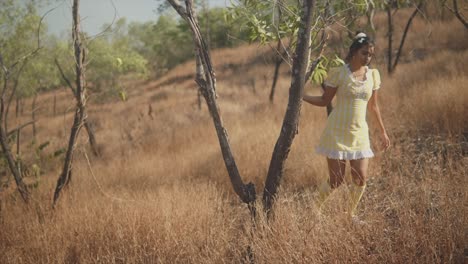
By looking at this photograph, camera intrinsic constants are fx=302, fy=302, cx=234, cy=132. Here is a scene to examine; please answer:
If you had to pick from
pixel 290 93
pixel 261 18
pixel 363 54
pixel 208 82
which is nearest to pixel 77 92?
pixel 208 82

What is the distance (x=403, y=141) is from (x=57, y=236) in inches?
181

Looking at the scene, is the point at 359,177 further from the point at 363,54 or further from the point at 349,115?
the point at 363,54

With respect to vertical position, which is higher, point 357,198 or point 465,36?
point 465,36

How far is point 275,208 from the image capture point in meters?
2.35

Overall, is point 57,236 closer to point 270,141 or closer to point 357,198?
point 357,198

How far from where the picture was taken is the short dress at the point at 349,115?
2.51 meters

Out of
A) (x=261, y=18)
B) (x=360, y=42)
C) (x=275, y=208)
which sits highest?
(x=261, y=18)

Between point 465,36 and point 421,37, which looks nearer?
point 465,36

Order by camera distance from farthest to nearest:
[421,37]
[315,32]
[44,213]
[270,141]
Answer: [421,37] → [270,141] → [44,213] → [315,32]

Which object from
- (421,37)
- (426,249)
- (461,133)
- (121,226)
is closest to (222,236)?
(121,226)

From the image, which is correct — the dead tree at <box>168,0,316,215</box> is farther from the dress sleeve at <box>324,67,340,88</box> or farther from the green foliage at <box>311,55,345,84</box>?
the dress sleeve at <box>324,67,340,88</box>

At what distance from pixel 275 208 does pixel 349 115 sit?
100 cm

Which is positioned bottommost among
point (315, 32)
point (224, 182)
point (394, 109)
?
point (224, 182)

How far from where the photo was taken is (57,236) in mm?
2730
